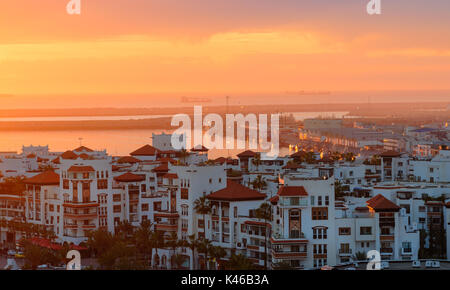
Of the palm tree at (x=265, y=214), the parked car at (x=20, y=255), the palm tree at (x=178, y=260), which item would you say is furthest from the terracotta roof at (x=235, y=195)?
the parked car at (x=20, y=255)

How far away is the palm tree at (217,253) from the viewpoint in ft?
43.8

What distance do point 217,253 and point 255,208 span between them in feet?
4.85

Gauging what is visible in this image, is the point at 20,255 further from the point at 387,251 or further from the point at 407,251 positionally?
the point at 407,251

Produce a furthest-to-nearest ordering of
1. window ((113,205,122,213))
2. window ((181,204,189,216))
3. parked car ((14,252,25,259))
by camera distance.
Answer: window ((113,205,122,213)), window ((181,204,189,216)), parked car ((14,252,25,259))

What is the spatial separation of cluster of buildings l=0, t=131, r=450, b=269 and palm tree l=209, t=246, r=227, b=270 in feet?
0.41

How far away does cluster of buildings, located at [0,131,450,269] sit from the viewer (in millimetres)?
12930

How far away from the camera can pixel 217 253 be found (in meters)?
13.3

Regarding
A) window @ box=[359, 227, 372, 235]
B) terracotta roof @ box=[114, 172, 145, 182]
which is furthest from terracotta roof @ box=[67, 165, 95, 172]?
window @ box=[359, 227, 372, 235]

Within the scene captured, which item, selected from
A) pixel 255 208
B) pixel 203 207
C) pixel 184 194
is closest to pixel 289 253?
pixel 255 208

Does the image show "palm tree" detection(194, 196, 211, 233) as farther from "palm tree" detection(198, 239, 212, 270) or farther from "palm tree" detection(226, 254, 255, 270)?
"palm tree" detection(226, 254, 255, 270)

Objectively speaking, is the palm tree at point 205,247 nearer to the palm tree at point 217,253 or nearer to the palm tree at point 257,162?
the palm tree at point 217,253

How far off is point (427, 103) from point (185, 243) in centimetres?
13647

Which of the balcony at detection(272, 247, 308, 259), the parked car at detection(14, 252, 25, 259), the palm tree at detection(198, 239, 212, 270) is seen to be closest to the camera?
the balcony at detection(272, 247, 308, 259)
